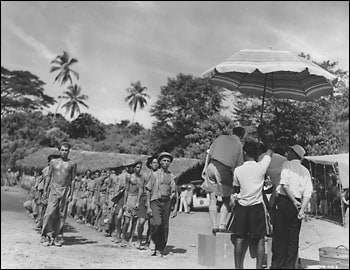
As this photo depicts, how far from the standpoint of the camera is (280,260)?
430cm

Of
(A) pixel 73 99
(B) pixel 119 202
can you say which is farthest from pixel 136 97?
(B) pixel 119 202

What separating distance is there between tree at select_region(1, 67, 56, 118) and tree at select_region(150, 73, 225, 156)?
8.56 metres

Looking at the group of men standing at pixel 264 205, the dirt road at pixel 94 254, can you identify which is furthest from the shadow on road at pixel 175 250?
the group of men standing at pixel 264 205

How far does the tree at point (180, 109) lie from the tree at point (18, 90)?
8561 millimetres

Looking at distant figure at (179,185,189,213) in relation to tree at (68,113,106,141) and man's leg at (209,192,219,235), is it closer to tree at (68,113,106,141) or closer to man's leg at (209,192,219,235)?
man's leg at (209,192,219,235)

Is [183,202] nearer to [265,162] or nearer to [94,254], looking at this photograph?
[94,254]

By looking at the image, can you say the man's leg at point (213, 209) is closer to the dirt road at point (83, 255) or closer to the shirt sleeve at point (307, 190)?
the dirt road at point (83, 255)

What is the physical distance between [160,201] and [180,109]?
872 inches

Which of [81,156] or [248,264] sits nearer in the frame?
[248,264]

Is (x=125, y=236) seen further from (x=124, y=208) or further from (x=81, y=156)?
(x=81, y=156)

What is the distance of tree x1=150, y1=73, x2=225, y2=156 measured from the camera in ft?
87.2

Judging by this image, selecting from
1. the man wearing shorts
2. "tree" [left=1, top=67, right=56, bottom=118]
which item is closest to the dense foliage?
"tree" [left=1, top=67, right=56, bottom=118]

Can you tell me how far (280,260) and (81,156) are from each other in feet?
73.7

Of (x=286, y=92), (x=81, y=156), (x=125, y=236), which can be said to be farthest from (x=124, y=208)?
(x=81, y=156)
